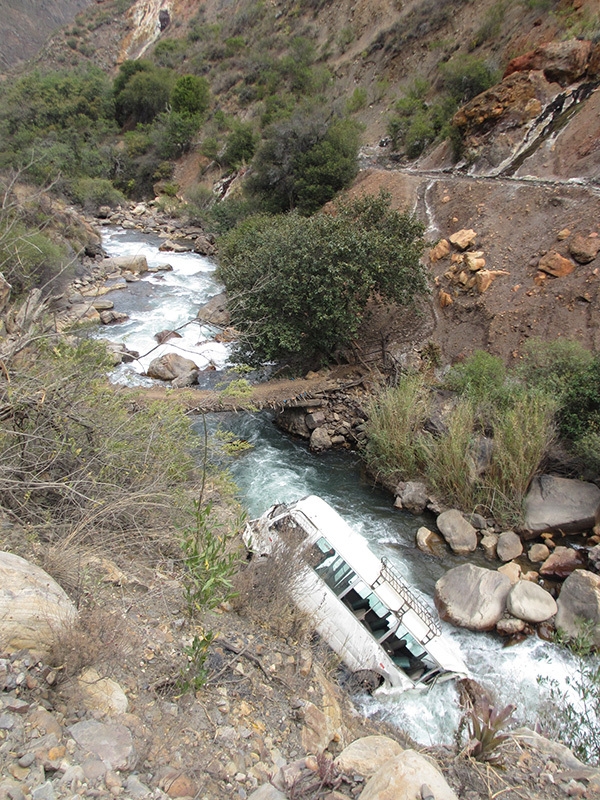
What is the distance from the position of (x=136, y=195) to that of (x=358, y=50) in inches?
810

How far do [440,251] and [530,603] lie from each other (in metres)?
11.2

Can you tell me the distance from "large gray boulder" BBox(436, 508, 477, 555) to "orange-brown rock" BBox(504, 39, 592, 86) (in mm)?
17452

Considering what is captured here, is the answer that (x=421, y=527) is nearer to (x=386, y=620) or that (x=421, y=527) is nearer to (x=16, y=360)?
(x=386, y=620)

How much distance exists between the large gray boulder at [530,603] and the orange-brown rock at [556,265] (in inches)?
347

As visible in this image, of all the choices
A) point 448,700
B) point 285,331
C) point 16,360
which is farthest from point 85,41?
point 448,700

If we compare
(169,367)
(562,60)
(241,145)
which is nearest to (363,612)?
(169,367)

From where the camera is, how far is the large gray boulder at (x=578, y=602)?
6.16 m

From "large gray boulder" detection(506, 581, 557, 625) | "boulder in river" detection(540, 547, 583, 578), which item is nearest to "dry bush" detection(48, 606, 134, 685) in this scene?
"large gray boulder" detection(506, 581, 557, 625)

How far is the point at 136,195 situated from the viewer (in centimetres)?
3897

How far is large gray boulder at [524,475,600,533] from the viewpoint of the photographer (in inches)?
316

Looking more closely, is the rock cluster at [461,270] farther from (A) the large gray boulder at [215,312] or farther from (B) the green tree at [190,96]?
(B) the green tree at [190,96]

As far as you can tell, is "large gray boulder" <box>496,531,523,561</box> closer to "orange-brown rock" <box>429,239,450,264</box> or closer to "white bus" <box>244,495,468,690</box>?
"white bus" <box>244,495,468,690</box>

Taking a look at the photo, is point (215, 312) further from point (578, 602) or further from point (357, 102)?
point (357, 102)

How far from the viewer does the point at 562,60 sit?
17.2 metres
